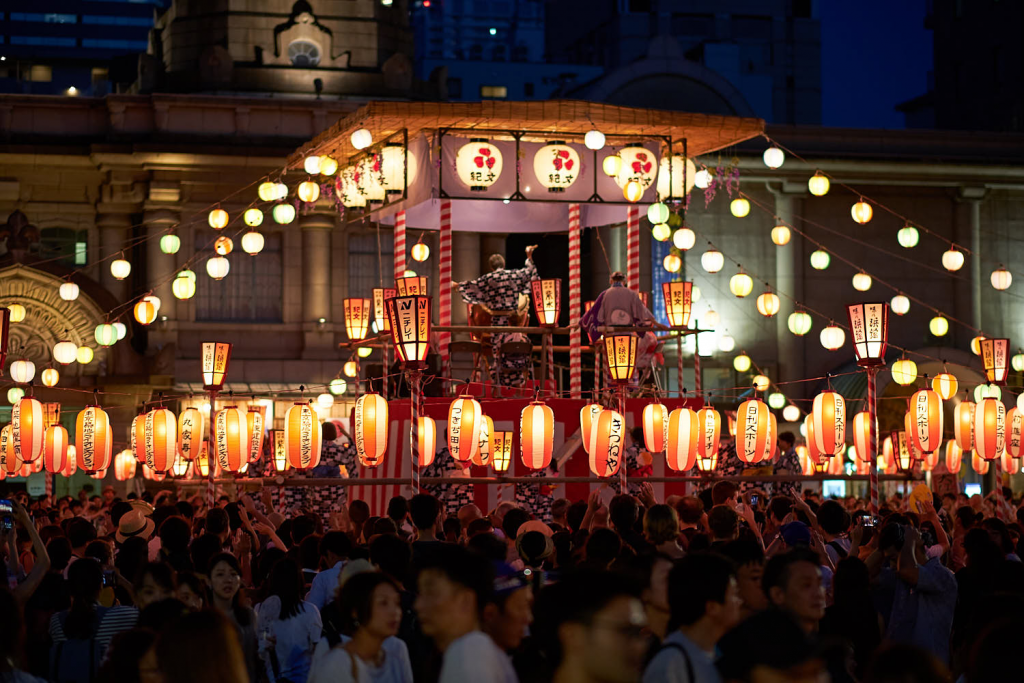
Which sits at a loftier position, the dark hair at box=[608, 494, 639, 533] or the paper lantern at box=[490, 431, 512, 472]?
the paper lantern at box=[490, 431, 512, 472]

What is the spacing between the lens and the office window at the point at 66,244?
30516mm

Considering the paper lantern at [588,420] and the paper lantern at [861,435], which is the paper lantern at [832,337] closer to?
the paper lantern at [861,435]

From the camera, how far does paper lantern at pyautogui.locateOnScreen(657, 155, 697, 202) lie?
20.3 m

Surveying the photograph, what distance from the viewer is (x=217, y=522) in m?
11.4

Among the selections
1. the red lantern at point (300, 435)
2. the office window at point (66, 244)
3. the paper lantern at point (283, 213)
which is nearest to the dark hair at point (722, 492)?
the red lantern at point (300, 435)

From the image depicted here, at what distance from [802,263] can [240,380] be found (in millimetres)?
13613

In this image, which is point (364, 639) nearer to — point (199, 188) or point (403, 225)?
point (403, 225)

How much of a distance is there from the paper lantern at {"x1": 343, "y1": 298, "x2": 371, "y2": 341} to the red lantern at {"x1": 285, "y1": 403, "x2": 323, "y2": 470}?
3394 mm

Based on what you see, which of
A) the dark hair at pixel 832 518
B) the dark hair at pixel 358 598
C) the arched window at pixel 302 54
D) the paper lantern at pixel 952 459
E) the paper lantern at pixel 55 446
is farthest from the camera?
the arched window at pixel 302 54

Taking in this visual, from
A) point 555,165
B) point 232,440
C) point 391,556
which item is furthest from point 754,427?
point 391,556

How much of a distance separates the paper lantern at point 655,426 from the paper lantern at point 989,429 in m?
4.38

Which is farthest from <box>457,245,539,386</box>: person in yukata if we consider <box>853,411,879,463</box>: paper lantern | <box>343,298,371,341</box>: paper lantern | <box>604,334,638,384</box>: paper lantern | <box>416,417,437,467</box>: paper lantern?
<box>853,411,879,463</box>: paper lantern

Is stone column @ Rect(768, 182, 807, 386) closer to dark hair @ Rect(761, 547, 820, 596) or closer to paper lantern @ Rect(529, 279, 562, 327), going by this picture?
paper lantern @ Rect(529, 279, 562, 327)

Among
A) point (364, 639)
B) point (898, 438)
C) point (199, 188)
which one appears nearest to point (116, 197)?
point (199, 188)
